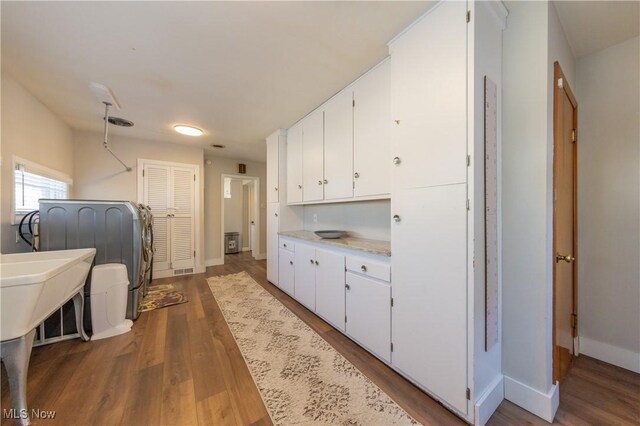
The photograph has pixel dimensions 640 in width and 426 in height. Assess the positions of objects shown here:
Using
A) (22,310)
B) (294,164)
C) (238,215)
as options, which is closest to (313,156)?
(294,164)

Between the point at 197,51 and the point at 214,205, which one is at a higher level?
the point at 197,51

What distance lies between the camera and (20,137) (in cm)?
218

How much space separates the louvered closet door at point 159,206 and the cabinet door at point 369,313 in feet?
12.0

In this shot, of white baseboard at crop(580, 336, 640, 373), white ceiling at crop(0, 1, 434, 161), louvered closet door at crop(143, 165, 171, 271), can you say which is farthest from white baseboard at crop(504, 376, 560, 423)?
louvered closet door at crop(143, 165, 171, 271)

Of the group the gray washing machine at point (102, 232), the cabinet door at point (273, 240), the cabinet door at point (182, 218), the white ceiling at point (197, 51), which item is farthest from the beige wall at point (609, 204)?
the cabinet door at point (182, 218)

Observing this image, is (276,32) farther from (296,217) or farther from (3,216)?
(3,216)

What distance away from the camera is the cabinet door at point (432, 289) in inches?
49.0

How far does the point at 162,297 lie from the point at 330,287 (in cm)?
241

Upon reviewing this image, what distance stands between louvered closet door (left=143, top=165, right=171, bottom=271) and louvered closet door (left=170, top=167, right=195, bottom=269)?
8 cm

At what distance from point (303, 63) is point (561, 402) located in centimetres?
295

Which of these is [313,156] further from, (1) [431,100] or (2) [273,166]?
(1) [431,100]

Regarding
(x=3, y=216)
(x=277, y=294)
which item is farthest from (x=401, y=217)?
(x=3, y=216)

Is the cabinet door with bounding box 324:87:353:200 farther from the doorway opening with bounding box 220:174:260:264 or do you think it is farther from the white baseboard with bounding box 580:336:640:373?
the doorway opening with bounding box 220:174:260:264

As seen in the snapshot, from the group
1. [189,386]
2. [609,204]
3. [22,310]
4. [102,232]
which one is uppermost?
[609,204]
